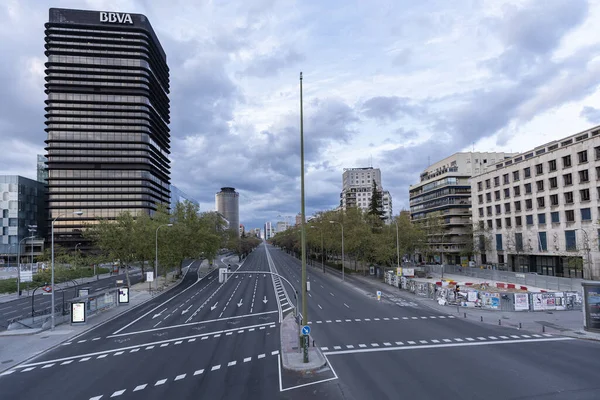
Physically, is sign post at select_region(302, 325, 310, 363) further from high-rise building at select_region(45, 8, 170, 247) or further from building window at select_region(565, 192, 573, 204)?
high-rise building at select_region(45, 8, 170, 247)

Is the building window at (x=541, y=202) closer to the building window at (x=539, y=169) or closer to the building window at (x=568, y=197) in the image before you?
the building window at (x=539, y=169)

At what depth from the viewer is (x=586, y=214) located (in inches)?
2062

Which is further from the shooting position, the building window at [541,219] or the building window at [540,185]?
the building window at [540,185]

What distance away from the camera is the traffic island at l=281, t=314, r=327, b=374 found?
17.1 metres

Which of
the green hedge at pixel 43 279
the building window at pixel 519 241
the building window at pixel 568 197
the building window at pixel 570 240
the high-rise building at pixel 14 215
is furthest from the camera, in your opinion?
the high-rise building at pixel 14 215

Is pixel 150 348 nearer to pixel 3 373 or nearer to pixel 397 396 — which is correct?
pixel 3 373

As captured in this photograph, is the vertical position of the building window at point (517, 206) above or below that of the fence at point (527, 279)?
above

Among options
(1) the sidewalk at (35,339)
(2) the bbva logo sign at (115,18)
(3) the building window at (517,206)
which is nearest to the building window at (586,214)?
(3) the building window at (517,206)

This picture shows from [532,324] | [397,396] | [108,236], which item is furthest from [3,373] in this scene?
[108,236]

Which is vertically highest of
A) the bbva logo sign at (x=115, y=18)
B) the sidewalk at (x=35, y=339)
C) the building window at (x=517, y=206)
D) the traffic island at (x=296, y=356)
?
the bbva logo sign at (x=115, y=18)

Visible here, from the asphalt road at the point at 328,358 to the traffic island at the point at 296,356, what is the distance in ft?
1.72

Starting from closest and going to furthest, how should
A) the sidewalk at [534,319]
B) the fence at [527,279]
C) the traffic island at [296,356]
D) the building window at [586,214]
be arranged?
the traffic island at [296,356], the sidewalk at [534,319], the fence at [527,279], the building window at [586,214]

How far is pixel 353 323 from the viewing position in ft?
91.2

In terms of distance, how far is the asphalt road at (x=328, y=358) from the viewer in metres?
14.5
